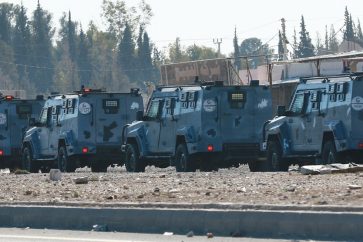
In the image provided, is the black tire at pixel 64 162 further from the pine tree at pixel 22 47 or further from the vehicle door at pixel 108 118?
the pine tree at pixel 22 47

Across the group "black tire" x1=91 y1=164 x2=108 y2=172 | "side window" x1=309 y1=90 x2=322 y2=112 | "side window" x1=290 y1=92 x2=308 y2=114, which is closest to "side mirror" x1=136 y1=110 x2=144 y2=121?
"black tire" x1=91 y1=164 x2=108 y2=172

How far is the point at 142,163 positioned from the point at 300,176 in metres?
11.4

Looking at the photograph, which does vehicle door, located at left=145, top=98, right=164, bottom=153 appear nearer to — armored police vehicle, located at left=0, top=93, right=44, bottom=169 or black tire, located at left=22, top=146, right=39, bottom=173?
black tire, located at left=22, top=146, right=39, bottom=173

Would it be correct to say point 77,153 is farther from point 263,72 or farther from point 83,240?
point 263,72

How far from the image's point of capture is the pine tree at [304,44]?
166 m

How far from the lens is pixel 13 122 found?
4372 cm

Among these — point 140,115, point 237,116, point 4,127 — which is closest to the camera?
point 237,116

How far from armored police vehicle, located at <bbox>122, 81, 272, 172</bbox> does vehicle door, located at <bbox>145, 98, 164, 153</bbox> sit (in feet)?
0.91

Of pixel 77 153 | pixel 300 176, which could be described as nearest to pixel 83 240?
pixel 300 176

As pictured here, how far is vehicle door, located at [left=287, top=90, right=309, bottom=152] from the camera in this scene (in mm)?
30969

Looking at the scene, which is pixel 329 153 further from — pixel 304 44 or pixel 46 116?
pixel 304 44

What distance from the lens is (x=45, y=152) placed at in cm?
4044

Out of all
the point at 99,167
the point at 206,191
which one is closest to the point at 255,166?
the point at 99,167

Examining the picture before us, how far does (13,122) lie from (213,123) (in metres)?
12.2
